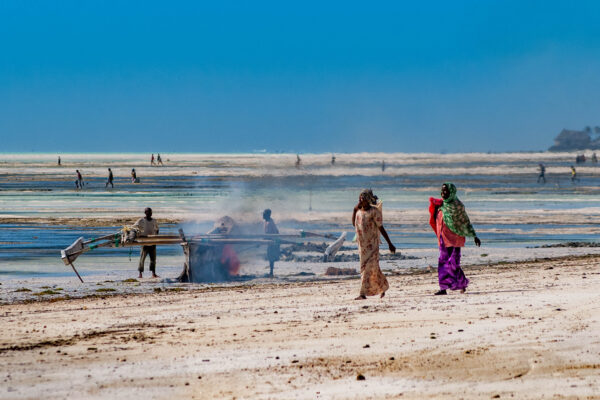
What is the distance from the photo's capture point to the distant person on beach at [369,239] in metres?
12.8

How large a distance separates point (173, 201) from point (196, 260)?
2787cm

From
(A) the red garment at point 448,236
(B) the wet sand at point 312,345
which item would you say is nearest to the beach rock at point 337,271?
(B) the wet sand at point 312,345

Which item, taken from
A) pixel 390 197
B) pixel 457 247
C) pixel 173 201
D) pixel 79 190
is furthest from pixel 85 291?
pixel 79 190

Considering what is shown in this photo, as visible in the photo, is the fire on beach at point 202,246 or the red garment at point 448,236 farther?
the fire on beach at point 202,246

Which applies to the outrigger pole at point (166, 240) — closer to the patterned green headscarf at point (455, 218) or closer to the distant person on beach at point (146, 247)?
the distant person on beach at point (146, 247)

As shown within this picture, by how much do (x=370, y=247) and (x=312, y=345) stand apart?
10.6 feet

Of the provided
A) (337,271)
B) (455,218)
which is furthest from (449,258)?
(337,271)

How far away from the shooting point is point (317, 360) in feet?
30.3

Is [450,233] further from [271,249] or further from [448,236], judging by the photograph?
[271,249]

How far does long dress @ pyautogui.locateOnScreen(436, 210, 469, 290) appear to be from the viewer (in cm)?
1318

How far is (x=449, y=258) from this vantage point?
1328cm

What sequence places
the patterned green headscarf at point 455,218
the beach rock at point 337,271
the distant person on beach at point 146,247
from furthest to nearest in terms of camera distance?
1. the beach rock at point 337,271
2. the distant person on beach at point 146,247
3. the patterned green headscarf at point 455,218

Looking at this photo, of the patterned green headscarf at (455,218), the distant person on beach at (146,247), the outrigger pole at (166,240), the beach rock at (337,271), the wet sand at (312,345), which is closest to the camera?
the wet sand at (312,345)

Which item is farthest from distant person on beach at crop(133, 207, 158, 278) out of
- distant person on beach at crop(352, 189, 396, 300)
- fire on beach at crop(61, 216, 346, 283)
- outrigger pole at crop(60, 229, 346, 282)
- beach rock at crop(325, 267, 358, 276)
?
distant person on beach at crop(352, 189, 396, 300)
